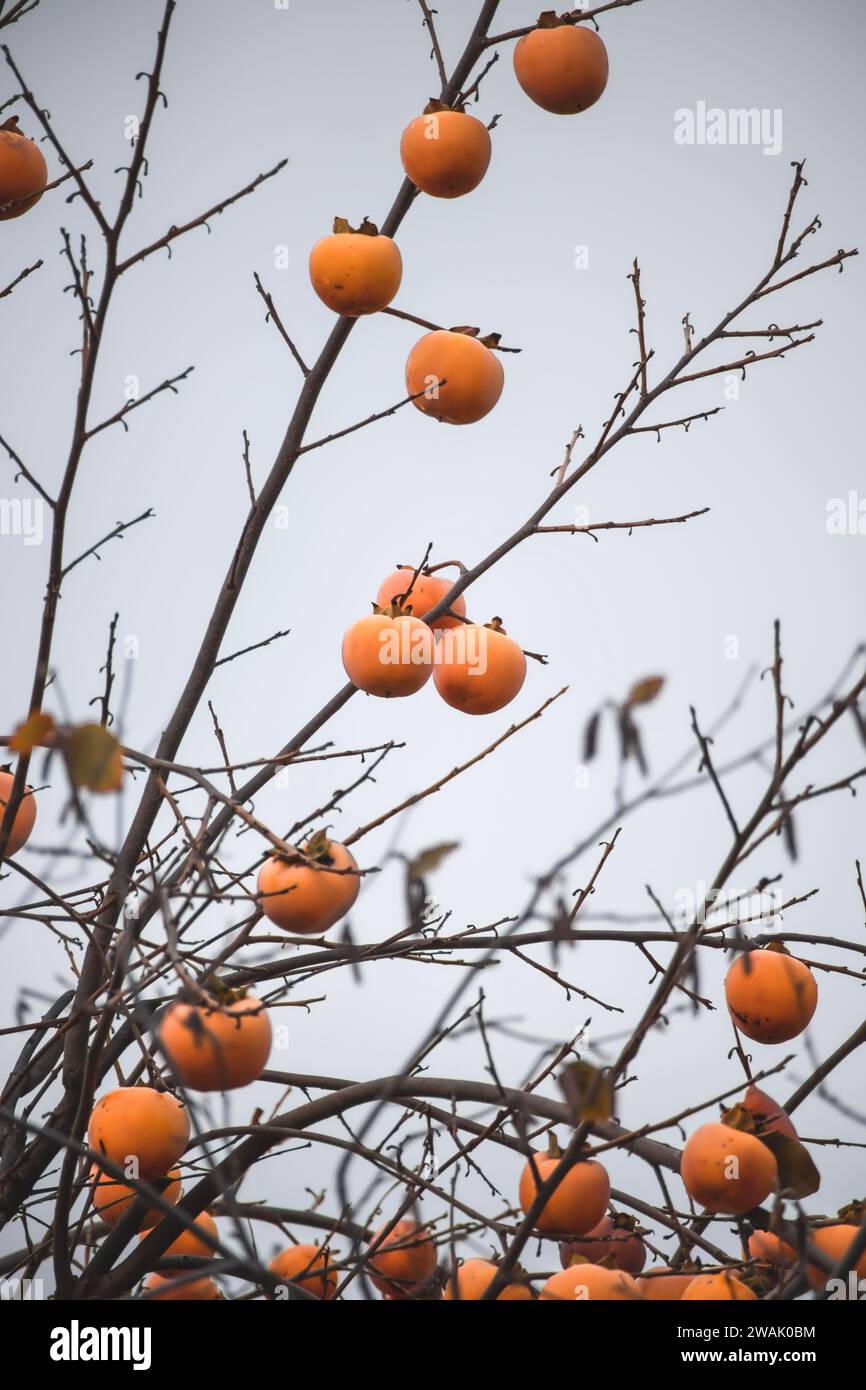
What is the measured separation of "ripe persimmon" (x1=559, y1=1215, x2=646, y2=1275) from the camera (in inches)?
74.2

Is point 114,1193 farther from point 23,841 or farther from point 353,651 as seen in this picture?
point 353,651

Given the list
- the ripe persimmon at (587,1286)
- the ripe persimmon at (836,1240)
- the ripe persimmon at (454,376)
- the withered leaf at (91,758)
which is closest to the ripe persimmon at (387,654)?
the ripe persimmon at (454,376)

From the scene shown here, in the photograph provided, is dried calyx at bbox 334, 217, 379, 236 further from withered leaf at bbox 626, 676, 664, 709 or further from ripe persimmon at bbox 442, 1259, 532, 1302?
ripe persimmon at bbox 442, 1259, 532, 1302

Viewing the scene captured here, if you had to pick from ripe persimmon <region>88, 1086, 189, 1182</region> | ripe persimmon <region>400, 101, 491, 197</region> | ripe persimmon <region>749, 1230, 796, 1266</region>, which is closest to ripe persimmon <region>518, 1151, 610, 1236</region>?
ripe persimmon <region>749, 1230, 796, 1266</region>

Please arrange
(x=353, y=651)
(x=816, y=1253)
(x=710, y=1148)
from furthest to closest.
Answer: (x=353, y=651) < (x=710, y=1148) < (x=816, y=1253)

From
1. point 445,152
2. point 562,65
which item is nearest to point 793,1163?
point 445,152

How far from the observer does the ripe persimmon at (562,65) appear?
1950 millimetres

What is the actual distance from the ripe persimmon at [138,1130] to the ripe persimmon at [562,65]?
1651mm

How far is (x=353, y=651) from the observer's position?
1.89m

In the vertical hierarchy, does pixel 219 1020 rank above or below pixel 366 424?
below

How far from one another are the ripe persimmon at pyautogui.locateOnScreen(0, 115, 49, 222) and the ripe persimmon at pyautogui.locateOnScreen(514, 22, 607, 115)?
800 mm

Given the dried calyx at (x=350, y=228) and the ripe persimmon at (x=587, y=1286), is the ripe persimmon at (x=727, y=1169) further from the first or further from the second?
the dried calyx at (x=350, y=228)
